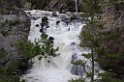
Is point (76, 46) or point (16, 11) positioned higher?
point (16, 11)

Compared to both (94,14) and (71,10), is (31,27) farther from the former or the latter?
(94,14)

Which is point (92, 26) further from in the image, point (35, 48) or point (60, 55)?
point (60, 55)

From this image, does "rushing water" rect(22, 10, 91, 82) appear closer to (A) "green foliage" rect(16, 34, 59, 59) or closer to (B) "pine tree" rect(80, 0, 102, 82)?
(B) "pine tree" rect(80, 0, 102, 82)

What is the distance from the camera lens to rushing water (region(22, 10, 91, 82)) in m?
17.2

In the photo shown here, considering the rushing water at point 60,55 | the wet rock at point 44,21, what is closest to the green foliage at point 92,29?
the rushing water at point 60,55

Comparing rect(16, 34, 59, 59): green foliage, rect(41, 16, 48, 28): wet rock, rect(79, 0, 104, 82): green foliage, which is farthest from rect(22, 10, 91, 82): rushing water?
rect(16, 34, 59, 59): green foliage

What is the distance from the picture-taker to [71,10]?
30797mm

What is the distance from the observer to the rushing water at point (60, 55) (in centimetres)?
1716

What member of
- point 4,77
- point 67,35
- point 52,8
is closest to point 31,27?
point 67,35

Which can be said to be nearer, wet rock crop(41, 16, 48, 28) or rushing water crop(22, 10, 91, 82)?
rushing water crop(22, 10, 91, 82)

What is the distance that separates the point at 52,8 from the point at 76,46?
44.6 feet

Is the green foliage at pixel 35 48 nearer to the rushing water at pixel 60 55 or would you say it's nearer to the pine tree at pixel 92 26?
the pine tree at pixel 92 26

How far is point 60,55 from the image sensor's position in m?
18.9

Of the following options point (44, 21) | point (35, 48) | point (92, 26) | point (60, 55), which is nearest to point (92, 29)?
point (92, 26)
